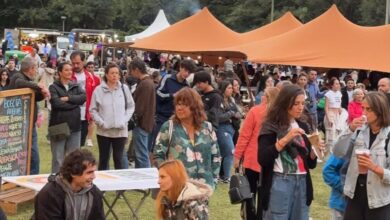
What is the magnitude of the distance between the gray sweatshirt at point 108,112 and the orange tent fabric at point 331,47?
17.9 ft

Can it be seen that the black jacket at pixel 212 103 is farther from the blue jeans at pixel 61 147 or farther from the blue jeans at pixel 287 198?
the blue jeans at pixel 287 198

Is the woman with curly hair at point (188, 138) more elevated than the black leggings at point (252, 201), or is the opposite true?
the woman with curly hair at point (188, 138)

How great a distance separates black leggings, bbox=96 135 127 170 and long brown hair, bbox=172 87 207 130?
9.17ft

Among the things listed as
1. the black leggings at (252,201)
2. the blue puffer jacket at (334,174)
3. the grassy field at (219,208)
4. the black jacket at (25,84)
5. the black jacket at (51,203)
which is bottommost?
the grassy field at (219,208)

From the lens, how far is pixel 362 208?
480 centimetres

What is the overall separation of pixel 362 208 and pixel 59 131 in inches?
167

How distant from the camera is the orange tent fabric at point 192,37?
1831 centimetres

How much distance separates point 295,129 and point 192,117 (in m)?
1.05

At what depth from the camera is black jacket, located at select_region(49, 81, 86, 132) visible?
26.0 feet

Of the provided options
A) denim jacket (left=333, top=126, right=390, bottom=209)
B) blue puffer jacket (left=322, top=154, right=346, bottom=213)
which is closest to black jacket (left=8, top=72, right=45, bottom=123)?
blue puffer jacket (left=322, top=154, right=346, bottom=213)

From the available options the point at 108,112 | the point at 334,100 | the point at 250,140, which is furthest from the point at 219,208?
the point at 334,100

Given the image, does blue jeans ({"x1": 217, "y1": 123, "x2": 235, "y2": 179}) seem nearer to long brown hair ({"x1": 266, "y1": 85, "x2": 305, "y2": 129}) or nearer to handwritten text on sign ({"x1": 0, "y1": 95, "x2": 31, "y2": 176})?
handwritten text on sign ({"x1": 0, "y1": 95, "x2": 31, "y2": 176})

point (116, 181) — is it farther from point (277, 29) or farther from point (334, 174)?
point (277, 29)

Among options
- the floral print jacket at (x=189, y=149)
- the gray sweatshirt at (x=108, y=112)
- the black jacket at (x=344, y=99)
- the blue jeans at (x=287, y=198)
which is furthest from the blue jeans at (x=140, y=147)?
the black jacket at (x=344, y=99)
